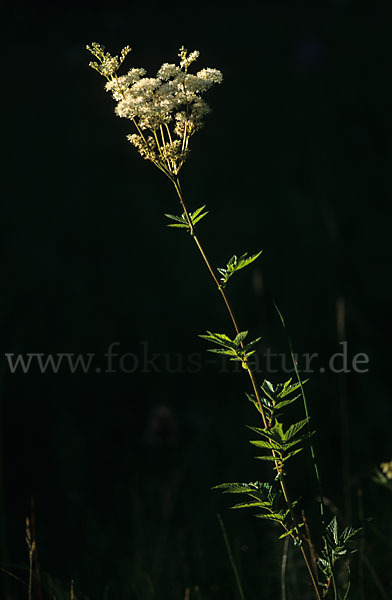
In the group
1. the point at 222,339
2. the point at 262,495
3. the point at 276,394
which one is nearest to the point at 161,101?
the point at 222,339

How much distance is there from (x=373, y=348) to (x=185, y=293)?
1.07 m

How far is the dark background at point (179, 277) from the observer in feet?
6.54

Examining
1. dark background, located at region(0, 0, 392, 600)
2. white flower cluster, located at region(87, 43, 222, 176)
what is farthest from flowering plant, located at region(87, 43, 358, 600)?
dark background, located at region(0, 0, 392, 600)

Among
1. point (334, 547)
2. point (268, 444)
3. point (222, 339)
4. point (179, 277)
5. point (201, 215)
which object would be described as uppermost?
point (179, 277)

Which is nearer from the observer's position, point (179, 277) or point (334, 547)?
point (334, 547)

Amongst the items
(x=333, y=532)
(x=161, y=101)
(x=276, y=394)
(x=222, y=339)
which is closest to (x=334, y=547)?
(x=333, y=532)

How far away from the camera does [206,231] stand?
12.1ft

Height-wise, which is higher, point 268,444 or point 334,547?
point 268,444

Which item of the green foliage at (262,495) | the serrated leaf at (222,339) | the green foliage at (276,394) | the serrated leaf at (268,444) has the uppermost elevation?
the serrated leaf at (222,339)

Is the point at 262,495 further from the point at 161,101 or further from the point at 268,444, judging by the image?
the point at 161,101

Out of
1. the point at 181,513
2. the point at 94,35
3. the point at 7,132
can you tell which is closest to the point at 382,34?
the point at 94,35

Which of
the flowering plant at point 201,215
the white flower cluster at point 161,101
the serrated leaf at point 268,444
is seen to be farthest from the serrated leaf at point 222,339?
the white flower cluster at point 161,101

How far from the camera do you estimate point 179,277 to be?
3.46m

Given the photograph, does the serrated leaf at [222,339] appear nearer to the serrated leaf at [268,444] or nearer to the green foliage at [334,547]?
the serrated leaf at [268,444]
